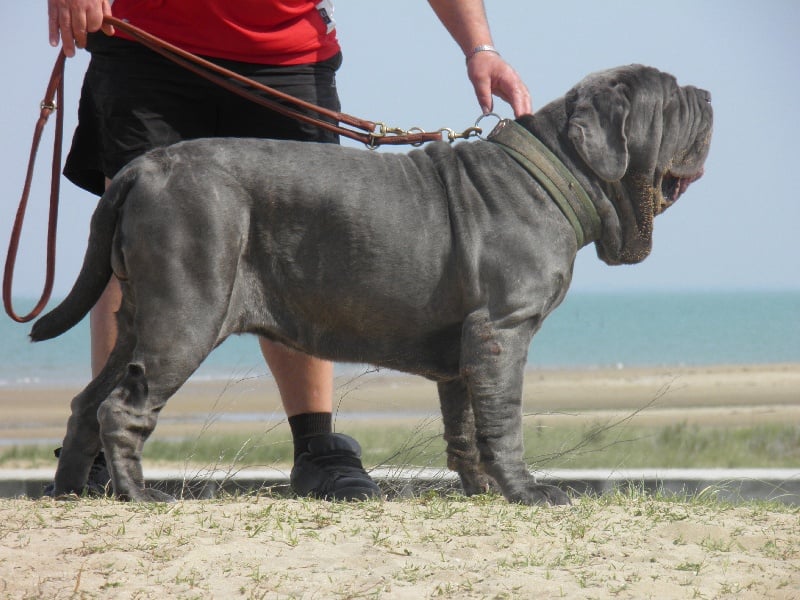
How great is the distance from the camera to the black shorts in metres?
3.89

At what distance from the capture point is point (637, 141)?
3750 millimetres

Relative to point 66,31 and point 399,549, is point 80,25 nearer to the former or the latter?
point 66,31

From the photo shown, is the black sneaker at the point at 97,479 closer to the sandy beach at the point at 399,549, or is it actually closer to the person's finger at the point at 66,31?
the sandy beach at the point at 399,549

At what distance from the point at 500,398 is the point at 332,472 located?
0.81 metres

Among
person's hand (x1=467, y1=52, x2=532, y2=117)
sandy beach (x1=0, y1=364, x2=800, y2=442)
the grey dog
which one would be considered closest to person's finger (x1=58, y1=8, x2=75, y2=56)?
the grey dog

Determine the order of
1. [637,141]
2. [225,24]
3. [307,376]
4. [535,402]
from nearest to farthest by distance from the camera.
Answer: [637,141] → [225,24] → [307,376] → [535,402]

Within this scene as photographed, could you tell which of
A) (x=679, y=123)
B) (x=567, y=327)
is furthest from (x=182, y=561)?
(x=567, y=327)

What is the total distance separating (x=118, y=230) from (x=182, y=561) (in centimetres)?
119

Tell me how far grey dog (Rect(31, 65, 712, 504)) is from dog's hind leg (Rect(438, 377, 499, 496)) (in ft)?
0.36

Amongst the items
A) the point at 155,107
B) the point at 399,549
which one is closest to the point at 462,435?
the point at 399,549

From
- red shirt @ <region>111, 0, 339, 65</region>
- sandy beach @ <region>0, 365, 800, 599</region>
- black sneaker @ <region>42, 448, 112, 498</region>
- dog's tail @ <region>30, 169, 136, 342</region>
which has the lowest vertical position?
sandy beach @ <region>0, 365, 800, 599</region>

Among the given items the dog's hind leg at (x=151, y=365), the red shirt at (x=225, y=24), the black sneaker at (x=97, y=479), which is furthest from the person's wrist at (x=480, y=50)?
the black sneaker at (x=97, y=479)

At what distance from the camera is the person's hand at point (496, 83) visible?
3.91 metres

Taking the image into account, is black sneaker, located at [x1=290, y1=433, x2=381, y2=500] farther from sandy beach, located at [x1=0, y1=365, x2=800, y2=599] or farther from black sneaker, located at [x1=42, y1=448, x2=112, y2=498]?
black sneaker, located at [x1=42, y1=448, x2=112, y2=498]
